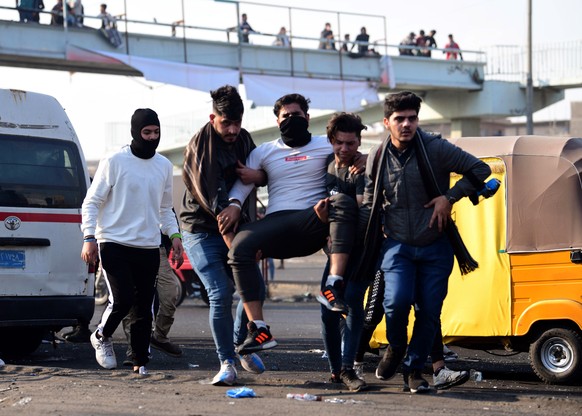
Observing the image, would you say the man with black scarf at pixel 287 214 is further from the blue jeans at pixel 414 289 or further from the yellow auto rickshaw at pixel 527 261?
the yellow auto rickshaw at pixel 527 261

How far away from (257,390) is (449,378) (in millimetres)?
1297

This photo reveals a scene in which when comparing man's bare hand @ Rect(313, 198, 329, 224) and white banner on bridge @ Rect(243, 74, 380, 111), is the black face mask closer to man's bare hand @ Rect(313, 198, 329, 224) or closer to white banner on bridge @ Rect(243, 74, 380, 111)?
man's bare hand @ Rect(313, 198, 329, 224)

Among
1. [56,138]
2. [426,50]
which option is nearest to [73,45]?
[426,50]

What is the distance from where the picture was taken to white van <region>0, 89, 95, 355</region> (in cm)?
923

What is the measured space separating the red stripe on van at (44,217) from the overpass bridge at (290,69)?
1518 centimetres

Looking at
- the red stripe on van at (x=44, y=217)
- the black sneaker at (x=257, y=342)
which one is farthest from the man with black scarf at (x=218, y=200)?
the red stripe on van at (x=44, y=217)

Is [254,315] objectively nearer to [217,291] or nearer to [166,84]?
[217,291]

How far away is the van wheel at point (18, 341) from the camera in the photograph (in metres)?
10.2

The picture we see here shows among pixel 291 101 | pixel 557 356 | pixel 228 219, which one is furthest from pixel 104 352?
pixel 557 356

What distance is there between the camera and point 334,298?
6.93m

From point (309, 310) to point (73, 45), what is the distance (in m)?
11.1


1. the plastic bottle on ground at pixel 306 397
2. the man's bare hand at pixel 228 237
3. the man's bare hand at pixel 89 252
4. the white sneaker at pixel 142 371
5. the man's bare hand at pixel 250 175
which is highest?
the man's bare hand at pixel 250 175

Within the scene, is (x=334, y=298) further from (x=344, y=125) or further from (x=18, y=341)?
(x=18, y=341)

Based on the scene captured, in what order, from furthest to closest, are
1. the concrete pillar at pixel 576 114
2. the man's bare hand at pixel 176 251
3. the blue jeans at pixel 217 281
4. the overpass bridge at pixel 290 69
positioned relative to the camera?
1. the concrete pillar at pixel 576 114
2. the overpass bridge at pixel 290 69
3. the man's bare hand at pixel 176 251
4. the blue jeans at pixel 217 281
